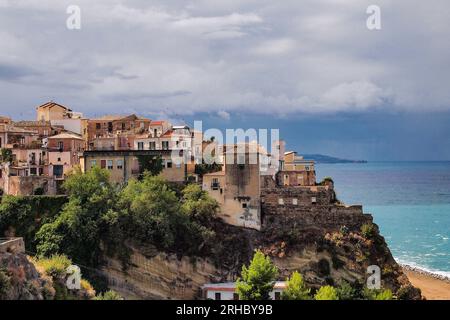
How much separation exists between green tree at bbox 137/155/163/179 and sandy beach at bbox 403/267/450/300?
2318 cm

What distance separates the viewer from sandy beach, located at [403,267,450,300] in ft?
179

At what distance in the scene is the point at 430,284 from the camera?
59.3 metres

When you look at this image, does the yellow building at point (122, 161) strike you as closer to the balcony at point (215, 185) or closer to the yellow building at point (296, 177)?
→ the balcony at point (215, 185)

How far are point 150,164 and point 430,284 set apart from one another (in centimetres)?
2727

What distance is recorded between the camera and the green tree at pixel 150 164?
4997 centimetres

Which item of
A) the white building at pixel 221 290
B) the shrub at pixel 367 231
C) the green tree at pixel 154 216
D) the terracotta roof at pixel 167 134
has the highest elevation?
the terracotta roof at pixel 167 134

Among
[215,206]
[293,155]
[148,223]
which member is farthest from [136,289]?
[293,155]

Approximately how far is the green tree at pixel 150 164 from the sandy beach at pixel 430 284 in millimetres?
23177

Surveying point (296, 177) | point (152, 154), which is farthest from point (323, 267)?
point (152, 154)

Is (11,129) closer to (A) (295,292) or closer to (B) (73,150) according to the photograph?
(B) (73,150)

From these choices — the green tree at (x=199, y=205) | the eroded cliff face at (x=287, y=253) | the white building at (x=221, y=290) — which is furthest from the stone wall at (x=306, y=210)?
the white building at (x=221, y=290)

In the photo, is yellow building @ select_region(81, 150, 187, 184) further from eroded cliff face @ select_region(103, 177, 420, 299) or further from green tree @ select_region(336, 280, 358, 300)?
green tree @ select_region(336, 280, 358, 300)
